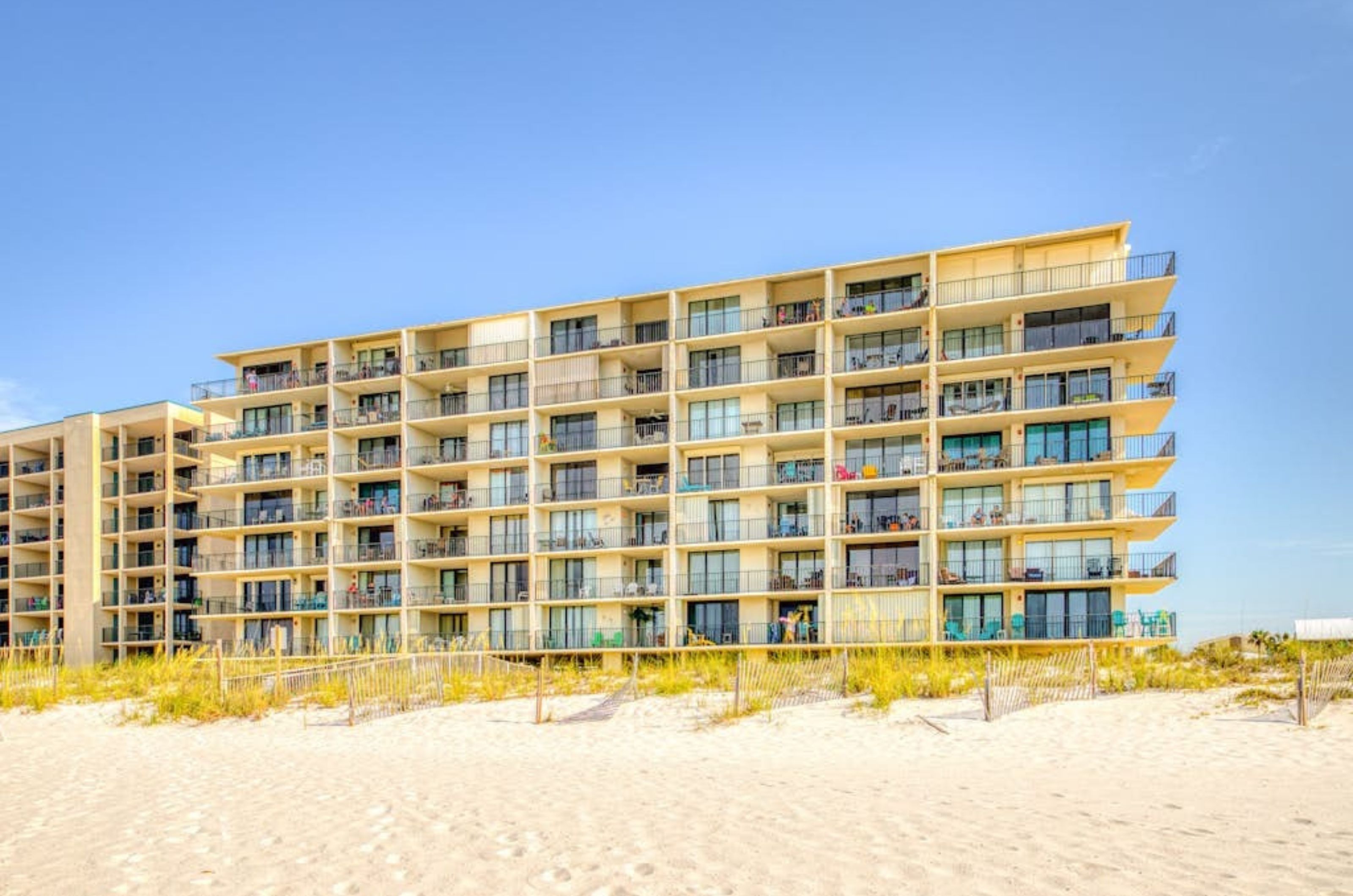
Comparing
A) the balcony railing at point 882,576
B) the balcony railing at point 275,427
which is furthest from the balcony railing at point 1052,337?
the balcony railing at point 275,427

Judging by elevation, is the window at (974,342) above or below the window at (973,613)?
above

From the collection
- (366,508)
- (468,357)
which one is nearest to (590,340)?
(468,357)

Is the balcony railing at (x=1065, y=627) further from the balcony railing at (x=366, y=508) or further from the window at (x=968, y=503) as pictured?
the balcony railing at (x=366, y=508)

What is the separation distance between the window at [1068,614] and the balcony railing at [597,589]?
1484 centimetres

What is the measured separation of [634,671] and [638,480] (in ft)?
72.0

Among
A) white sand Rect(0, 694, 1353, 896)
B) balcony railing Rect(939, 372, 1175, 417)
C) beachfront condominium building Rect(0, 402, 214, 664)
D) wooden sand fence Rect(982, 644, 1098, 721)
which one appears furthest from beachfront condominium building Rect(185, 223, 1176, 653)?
white sand Rect(0, 694, 1353, 896)

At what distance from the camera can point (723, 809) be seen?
11.3 metres

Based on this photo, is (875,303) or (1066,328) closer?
(1066,328)

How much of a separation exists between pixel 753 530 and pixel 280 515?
2447 centimetres

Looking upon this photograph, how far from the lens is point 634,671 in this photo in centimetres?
2459

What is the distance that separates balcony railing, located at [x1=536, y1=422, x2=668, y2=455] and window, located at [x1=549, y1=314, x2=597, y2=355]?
3.93 metres

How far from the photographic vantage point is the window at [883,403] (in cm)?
4206

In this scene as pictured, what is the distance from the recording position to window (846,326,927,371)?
42219 millimetres

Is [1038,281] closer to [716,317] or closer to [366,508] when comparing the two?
[716,317]
